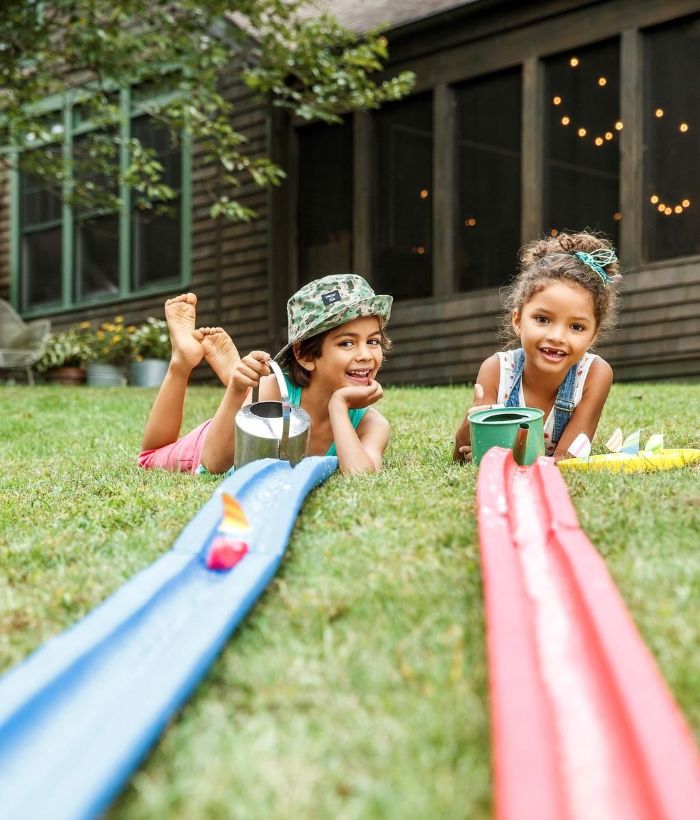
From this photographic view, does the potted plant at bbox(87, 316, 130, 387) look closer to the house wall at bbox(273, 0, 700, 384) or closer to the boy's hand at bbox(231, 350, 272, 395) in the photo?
the house wall at bbox(273, 0, 700, 384)

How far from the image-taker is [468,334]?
30.7 feet

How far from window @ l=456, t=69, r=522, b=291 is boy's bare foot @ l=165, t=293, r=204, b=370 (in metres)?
6.14

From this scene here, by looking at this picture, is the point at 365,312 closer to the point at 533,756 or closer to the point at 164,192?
the point at 533,756

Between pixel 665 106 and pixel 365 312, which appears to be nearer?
pixel 365 312

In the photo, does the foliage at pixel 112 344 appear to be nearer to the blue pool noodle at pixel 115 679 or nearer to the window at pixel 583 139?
the window at pixel 583 139

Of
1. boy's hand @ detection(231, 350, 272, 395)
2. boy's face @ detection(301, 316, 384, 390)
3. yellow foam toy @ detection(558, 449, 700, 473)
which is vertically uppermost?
boy's face @ detection(301, 316, 384, 390)

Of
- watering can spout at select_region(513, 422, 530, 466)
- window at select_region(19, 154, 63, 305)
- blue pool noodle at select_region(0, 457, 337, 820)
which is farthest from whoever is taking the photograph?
window at select_region(19, 154, 63, 305)

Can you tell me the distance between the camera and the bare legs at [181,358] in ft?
11.1

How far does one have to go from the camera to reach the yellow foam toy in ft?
9.03

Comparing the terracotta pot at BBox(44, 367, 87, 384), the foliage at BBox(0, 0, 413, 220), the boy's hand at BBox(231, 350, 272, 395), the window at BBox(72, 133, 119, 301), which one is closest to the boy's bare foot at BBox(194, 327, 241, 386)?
the boy's hand at BBox(231, 350, 272, 395)

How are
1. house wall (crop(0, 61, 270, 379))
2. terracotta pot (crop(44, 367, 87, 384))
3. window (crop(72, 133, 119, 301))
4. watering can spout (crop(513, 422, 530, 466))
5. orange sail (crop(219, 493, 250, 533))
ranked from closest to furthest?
orange sail (crop(219, 493, 250, 533)), watering can spout (crop(513, 422, 530, 466)), house wall (crop(0, 61, 270, 379)), terracotta pot (crop(44, 367, 87, 384)), window (crop(72, 133, 119, 301))

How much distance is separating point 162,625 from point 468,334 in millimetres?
8204

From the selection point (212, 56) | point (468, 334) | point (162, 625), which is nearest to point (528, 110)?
point (468, 334)

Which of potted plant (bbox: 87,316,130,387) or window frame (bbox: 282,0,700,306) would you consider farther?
potted plant (bbox: 87,316,130,387)
